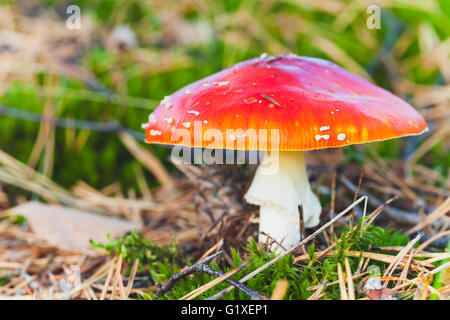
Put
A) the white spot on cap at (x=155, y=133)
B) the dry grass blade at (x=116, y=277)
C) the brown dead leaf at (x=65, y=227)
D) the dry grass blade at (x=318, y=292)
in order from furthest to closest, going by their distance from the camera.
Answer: the brown dead leaf at (x=65, y=227) < the dry grass blade at (x=116, y=277) < the white spot on cap at (x=155, y=133) < the dry grass blade at (x=318, y=292)

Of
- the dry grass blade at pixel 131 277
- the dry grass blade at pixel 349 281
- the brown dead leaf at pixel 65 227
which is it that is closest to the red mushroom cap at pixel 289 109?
the dry grass blade at pixel 349 281

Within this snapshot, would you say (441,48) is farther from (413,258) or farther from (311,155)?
(413,258)

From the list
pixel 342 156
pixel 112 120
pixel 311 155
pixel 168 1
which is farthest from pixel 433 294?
pixel 168 1

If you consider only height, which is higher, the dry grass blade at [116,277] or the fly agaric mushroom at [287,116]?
the fly agaric mushroom at [287,116]

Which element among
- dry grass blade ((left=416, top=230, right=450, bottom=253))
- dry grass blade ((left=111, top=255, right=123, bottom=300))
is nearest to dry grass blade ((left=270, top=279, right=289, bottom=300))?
dry grass blade ((left=416, top=230, right=450, bottom=253))

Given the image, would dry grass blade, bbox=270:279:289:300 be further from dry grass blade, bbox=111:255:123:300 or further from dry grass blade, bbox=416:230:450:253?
dry grass blade, bbox=111:255:123:300

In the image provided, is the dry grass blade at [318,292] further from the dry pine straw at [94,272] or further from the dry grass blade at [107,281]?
the dry grass blade at [107,281]

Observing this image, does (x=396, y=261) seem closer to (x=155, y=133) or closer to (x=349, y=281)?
(x=349, y=281)
